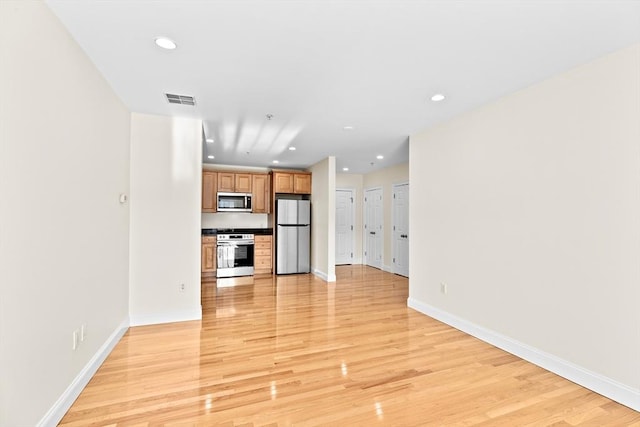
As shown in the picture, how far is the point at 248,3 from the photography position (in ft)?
5.55

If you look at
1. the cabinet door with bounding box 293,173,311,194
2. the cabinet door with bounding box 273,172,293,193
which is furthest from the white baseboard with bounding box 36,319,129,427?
the cabinet door with bounding box 293,173,311,194

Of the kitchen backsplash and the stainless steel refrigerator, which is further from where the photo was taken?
the kitchen backsplash

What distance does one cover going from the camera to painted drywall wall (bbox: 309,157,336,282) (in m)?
5.97

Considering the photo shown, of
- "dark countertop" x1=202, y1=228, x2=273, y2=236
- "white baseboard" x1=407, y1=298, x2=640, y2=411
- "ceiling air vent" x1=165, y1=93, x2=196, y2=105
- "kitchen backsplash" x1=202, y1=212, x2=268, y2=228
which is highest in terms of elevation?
"ceiling air vent" x1=165, y1=93, x2=196, y2=105

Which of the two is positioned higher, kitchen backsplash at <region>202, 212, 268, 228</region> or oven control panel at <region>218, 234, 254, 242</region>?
kitchen backsplash at <region>202, 212, 268, 228</region>

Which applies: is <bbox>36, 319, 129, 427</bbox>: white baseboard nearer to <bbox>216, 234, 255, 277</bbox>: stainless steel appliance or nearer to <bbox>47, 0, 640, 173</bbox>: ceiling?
<bbox>47, 0, 640, 173</bbox>: ceiling

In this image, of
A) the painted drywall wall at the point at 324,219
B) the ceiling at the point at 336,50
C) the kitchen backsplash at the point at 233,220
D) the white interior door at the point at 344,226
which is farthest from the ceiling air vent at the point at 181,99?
the white interior door at the point at 344,226

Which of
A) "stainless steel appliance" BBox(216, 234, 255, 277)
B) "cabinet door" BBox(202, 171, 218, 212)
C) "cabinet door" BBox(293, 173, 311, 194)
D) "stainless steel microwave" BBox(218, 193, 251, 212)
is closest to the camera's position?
"stainless steel appliance" BBox(216, 234, 255, 277)

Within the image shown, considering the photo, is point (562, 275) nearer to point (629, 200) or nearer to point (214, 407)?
point (629, 200)

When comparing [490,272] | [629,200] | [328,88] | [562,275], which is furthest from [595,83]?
[328,88]

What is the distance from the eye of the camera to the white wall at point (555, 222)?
7.01 feet

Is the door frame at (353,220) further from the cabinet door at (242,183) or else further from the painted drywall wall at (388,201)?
the cabinet door at (242,183)

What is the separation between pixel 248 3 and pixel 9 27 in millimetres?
1170

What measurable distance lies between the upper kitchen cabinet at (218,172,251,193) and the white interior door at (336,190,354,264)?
2.48 metres
